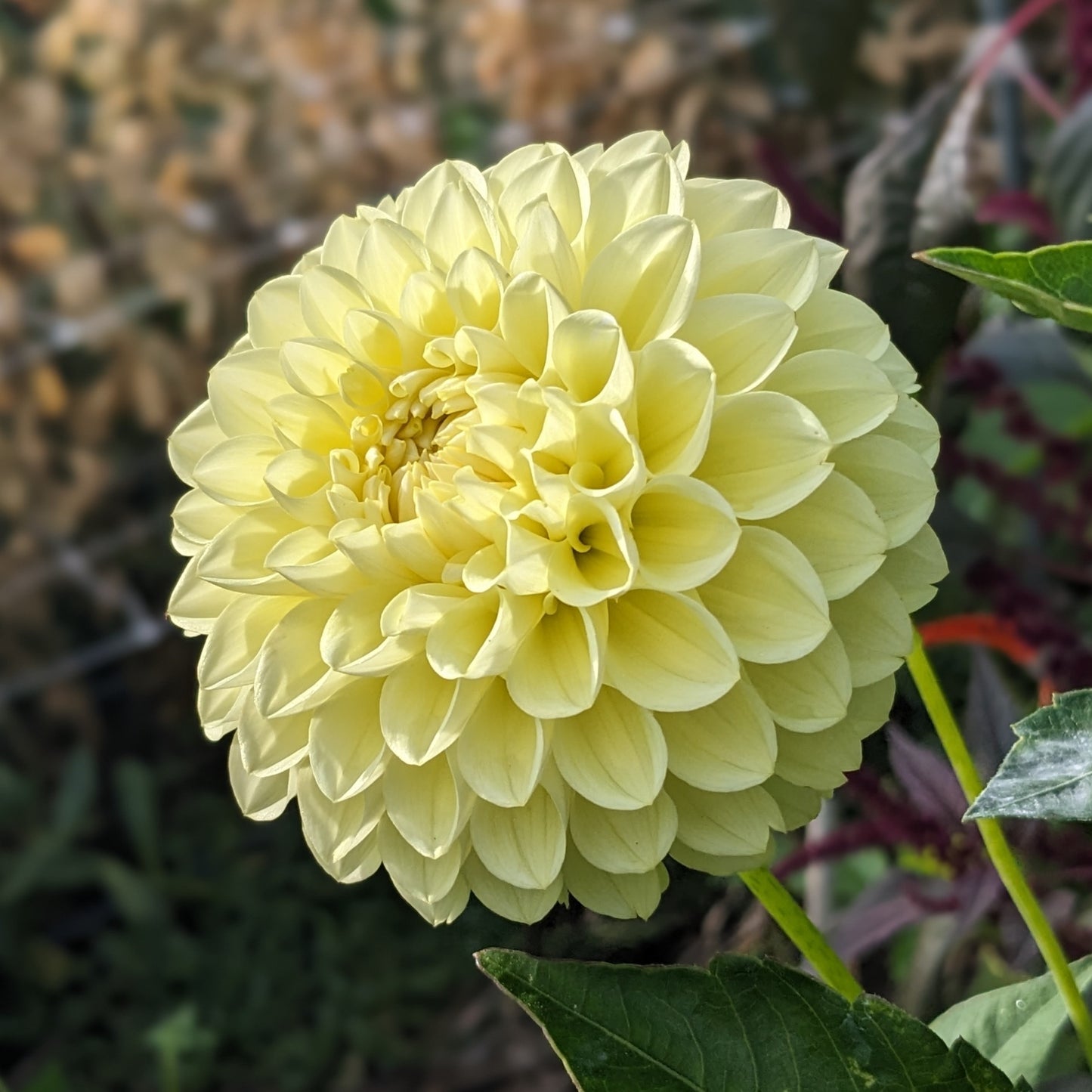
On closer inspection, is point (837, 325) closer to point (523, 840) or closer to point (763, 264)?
point (763, 264)

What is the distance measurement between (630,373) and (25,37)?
1.58 m

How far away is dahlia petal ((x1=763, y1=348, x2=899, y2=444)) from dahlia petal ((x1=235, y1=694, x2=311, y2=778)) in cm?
16

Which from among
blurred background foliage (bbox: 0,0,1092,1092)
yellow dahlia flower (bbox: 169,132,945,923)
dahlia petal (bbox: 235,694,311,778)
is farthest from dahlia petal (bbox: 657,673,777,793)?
blurred background foliage (bbox: 0,0,1092,1092)

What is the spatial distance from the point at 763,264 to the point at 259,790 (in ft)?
0.68

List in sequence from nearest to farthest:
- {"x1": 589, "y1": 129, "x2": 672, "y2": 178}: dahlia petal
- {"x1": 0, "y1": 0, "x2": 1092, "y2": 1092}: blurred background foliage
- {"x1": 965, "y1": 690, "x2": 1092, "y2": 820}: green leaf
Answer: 1. {"x1": 965, "y1": 690, "x2": 1092, "y2": 820}: green leaf
2. {"x1": 589, "y1": 129, "x2": 672, "y2": 178}: dahlia petal
3. {"x1": 0, "y1": 0, "x2": 1092, "y2": 1092}: blurred background foliage

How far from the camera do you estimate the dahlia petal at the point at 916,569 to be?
331 millimetres

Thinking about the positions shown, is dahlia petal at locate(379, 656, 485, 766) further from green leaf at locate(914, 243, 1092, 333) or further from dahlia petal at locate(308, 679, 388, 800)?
green leaf at locate(914, 243, 1092, 333)

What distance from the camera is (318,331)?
38 centimetres

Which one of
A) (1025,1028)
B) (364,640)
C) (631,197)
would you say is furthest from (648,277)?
(1025,1028)

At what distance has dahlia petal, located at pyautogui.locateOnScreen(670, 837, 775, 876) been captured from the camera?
0.32 m

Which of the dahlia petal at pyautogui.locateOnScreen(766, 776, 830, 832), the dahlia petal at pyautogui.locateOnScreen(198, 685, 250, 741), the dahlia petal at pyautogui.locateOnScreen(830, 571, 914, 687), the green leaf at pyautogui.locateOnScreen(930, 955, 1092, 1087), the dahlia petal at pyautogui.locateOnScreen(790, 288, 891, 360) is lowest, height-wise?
the green leaf at pyautogui.locateOnScreen(930, 955, 1092, 1087)

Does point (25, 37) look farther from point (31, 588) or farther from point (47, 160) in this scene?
point (31, 588)

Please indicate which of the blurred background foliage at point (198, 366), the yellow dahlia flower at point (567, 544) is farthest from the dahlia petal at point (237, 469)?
the blurred background foliage at point (198, 366)

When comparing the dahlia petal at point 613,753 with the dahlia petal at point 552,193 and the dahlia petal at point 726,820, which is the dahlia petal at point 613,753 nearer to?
the dahlia petal at point 726,820
